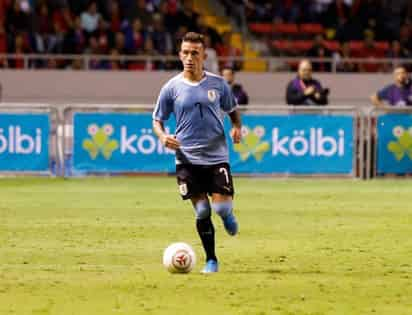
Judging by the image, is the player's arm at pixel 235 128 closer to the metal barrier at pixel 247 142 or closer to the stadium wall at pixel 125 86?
the metal barrier at pixel 247 142

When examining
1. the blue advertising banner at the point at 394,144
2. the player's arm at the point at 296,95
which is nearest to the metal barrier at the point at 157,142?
the blue advertising banner at the point at 394,144

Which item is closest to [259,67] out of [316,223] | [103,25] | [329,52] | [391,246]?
[329,52]

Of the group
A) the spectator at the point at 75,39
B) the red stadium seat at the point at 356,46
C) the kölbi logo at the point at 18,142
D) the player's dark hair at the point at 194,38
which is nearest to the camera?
the player's dark hair at the point at 194,38

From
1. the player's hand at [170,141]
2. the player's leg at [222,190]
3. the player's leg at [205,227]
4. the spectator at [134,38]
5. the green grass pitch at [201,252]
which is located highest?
the spectator at [134,38]

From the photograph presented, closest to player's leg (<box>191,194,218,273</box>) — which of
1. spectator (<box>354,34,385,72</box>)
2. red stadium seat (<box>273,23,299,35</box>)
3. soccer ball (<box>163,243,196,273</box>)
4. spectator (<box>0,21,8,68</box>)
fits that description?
soccer ball (<box>163,243,196,273</box>)

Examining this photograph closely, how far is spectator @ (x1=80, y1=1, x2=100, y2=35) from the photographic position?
29.9 meters

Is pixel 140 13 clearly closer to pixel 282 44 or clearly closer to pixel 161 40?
pixel 161 40

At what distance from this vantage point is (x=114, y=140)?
75.4 feet

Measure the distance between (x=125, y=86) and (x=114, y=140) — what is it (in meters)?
7.28

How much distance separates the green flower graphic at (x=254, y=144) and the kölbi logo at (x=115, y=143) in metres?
1.37

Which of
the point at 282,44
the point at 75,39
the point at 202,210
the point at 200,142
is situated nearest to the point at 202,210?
the point at 202,210

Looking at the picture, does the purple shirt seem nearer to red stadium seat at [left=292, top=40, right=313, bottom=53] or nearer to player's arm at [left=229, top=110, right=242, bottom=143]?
red stadium seat at [left=292, top=40, right=313, bottom=53]

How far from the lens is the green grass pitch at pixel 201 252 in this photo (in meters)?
9.70

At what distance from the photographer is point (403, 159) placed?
910 inches
